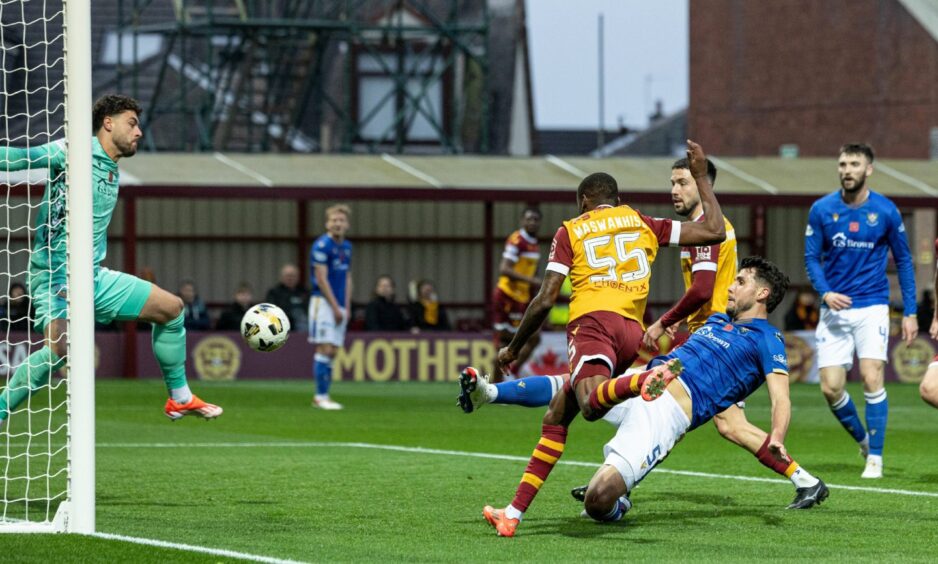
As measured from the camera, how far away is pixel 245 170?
2520 centimetres

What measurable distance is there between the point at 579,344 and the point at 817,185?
19627mm

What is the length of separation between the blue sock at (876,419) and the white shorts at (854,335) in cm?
26

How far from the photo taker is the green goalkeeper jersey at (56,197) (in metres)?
8.14

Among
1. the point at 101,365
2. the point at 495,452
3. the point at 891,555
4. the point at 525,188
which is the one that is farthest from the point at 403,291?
the point at 891,555

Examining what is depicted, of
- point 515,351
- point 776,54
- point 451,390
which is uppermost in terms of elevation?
point 776,54

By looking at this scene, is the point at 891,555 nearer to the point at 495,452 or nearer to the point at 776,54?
the point at 495,452

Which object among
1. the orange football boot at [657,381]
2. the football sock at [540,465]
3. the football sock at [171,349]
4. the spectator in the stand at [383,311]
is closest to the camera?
the orange football boot at [657,381]

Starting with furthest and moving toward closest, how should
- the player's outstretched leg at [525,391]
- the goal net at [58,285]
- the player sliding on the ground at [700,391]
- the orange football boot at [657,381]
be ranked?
the player's outstretched leg at [525,391]
the player sliding on the ground at [700,391]
the goal net at [58,285]
the orange football boot at [657,381]

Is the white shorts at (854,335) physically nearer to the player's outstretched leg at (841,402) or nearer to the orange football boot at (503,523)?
the player's outstretched leg at (841,402)

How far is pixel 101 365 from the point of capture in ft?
77.8

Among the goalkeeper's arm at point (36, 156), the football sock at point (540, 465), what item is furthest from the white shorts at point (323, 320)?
the football sock at point (540, 465)

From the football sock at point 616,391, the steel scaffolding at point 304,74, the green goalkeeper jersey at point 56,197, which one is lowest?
the football sock at point 616,391

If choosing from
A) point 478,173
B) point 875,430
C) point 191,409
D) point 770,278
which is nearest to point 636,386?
point 770,278

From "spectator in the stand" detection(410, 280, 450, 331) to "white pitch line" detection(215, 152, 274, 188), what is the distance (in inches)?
111
